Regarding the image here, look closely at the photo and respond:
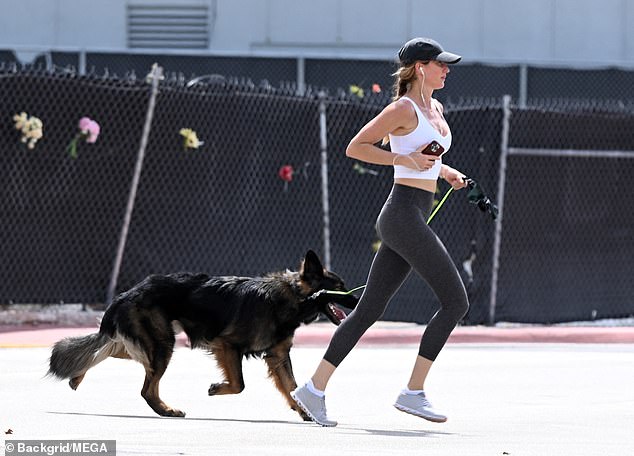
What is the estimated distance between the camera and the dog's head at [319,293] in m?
8.41

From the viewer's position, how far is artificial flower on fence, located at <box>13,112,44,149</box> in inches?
547

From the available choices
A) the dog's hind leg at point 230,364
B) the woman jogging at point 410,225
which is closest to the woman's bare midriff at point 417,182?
the woman jogging at point 410,225

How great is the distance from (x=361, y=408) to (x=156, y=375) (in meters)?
1.26

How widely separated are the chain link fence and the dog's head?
6.21 m

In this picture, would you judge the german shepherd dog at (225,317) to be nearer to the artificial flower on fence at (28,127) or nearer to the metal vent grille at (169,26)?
the artificial flower on fence at (28,127)

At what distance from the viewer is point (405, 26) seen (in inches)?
869

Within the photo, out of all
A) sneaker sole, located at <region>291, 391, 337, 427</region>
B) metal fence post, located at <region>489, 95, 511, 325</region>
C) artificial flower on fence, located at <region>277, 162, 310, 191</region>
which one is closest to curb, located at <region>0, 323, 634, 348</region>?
metal fence post, located at <region>489, 95, 511, 325</region>

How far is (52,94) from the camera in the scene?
14133 millimetres

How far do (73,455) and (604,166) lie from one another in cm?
1001

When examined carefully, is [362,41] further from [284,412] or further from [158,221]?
[284,412]

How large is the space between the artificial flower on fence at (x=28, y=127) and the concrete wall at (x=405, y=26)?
8042 mm

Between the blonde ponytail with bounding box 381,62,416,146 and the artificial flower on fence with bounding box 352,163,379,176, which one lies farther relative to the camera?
the artificial flower on fence with bounding box 352,163,379,176

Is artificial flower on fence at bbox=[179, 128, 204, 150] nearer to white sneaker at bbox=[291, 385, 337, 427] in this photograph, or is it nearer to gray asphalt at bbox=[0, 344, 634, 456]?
gray asphalt at bbox=[0, 344, 634, 456]

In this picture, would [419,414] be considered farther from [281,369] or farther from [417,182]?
[417,182]
